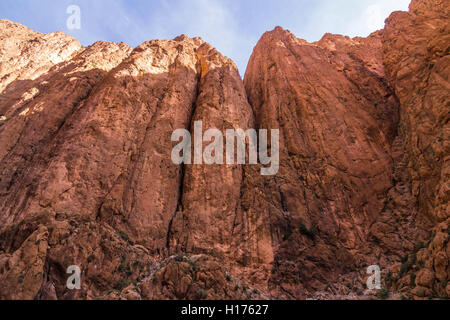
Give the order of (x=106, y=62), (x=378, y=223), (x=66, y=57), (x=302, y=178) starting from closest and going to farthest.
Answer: (x=378, y=223) → (x=302, y=178) → (x=106, y=62) → (x=66, y=57)

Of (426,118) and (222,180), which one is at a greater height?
(426,118)

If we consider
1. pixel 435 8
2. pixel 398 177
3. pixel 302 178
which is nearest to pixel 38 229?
pixel 302 178

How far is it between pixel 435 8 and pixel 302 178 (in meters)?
19.0

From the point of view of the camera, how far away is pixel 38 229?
42.6ft

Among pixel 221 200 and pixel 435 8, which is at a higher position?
pixel 435 8

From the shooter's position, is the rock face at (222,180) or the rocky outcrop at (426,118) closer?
the rocky outcrop at (426,118)

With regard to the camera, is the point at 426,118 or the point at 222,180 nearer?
the point at 426,118

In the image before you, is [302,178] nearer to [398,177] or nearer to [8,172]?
[398,177]

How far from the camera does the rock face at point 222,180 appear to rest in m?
14.0

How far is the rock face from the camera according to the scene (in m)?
14.0

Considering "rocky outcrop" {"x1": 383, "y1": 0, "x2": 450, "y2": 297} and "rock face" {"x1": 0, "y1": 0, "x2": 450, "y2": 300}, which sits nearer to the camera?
"rocky outcrop" {"x1": 383, "y1": 0, "x2": 450, "y2": 297}

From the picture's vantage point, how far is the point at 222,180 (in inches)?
850

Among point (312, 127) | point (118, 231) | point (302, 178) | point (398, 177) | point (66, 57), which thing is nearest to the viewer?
point (118, 231)

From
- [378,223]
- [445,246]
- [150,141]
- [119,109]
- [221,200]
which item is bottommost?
[445,246]
